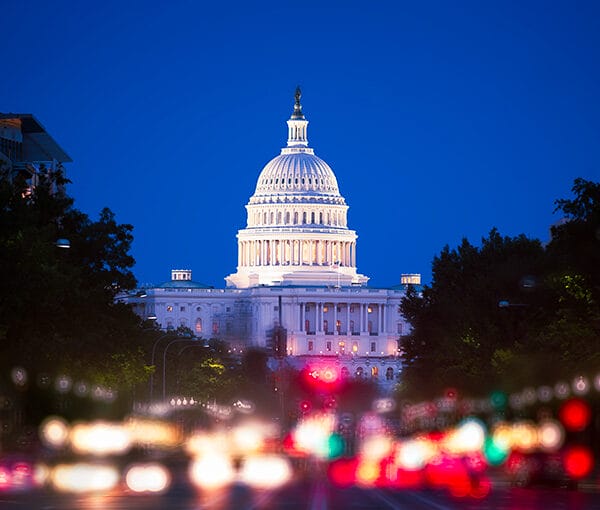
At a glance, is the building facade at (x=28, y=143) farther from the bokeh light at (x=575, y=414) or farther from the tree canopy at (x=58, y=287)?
the bokeh light at (x=575, y=414)

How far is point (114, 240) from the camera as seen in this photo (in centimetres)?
10688

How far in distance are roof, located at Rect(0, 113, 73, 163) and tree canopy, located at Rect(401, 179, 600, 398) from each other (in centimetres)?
3012

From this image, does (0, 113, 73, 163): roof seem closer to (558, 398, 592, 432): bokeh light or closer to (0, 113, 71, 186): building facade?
(0, 113, 71, 186): building facade

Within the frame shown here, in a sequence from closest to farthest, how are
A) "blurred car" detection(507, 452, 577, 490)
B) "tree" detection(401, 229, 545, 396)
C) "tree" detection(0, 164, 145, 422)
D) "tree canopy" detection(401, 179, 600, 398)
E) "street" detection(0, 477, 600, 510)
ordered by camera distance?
"street" detection(0, 477, 600, 510)
"blurred car" detection(507, 452, 577, 490)
"tree" detection(0, 164, 145, 422)
"tree canopy" detection(401, 179, 600, 398)
"tree" detection(401, 229, 545, 396)

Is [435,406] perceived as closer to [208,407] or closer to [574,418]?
[208,407]

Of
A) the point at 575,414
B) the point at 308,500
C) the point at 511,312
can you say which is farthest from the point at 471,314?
the point at 308,500

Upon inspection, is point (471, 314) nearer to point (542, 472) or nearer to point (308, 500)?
point (542, 472)

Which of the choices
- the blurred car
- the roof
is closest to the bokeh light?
the blurred car

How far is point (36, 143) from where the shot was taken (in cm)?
14888

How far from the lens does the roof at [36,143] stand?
147 m

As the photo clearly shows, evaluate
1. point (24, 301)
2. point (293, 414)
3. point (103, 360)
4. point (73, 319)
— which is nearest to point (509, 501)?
point (24, 301)

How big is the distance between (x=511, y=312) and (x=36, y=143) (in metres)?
41.4

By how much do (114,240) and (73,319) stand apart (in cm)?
2128

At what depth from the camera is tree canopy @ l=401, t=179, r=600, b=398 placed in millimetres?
82938
